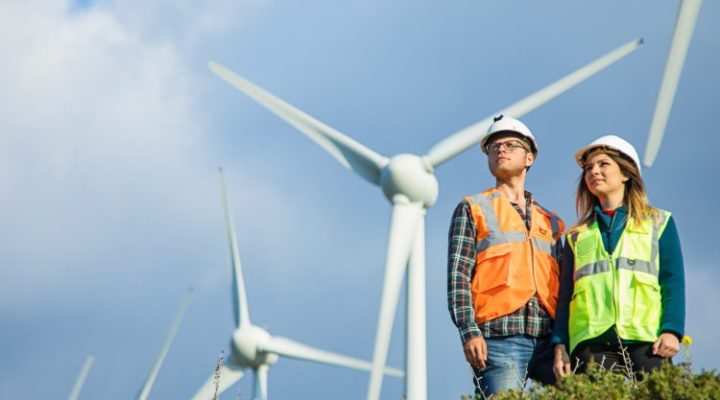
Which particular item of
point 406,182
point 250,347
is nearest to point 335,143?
point 406,182

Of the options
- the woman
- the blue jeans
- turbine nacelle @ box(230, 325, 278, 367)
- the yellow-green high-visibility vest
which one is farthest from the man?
turbine nacelle @ box(230, 325, 278, 367)

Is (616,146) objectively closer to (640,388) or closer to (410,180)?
(640,388)

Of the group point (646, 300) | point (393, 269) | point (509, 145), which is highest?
point (393, 269)

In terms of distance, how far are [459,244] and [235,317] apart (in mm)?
23294

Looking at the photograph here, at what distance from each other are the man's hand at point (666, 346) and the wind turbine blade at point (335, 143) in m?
11.4

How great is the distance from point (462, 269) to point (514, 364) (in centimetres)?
81

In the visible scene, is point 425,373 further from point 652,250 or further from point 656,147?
point 652,250

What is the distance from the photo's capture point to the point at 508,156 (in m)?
7.95

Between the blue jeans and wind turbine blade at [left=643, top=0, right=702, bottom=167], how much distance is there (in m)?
2.23

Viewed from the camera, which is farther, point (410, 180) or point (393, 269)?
point (410, 180)

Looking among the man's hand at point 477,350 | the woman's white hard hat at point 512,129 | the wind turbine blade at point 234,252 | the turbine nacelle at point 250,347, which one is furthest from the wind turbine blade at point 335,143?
the turbine nacelle at point 250,347

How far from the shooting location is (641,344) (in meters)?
6.82

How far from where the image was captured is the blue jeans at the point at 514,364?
23.4 ft

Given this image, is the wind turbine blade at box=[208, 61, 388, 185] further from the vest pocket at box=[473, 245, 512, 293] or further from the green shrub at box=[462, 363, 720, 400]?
the green shrub at box=[462, 363, 720, 400]
